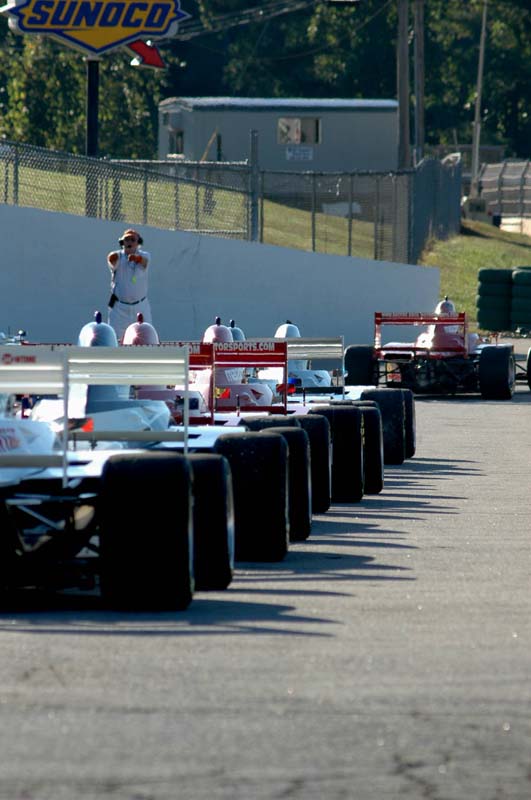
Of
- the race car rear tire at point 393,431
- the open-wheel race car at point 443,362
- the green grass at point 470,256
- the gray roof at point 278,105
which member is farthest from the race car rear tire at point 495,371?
the gray roof at point 278,105

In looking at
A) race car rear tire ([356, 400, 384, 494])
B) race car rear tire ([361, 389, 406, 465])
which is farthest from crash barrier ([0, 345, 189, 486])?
race car rear tire ([361, 389, 406, 465])

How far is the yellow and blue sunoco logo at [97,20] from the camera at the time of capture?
36.8 meters

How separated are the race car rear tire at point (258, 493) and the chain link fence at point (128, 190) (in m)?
16.9

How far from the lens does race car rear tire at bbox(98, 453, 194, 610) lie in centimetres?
863

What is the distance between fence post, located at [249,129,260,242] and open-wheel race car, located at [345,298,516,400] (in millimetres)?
7069

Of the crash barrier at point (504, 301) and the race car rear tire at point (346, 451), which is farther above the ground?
the crash barrier at point (504, 301)

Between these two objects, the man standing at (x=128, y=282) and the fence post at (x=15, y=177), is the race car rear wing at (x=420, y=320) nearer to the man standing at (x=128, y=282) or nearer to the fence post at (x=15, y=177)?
the man standing at (x=128, y=282)

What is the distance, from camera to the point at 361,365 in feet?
89.2

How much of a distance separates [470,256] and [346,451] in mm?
39402

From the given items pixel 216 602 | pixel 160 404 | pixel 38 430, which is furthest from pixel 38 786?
pixel 160 404

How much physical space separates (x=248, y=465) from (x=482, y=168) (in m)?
76.8

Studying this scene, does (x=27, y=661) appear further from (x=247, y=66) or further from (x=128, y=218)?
(x=247, y=66)

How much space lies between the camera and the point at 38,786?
5.81 metres

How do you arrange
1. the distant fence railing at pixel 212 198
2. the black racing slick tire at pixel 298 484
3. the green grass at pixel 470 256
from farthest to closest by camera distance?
the green grass at pixel 470 256 < the distant fence railing at pixel 212 198 < the black racing slick tire at pixel 298 484
